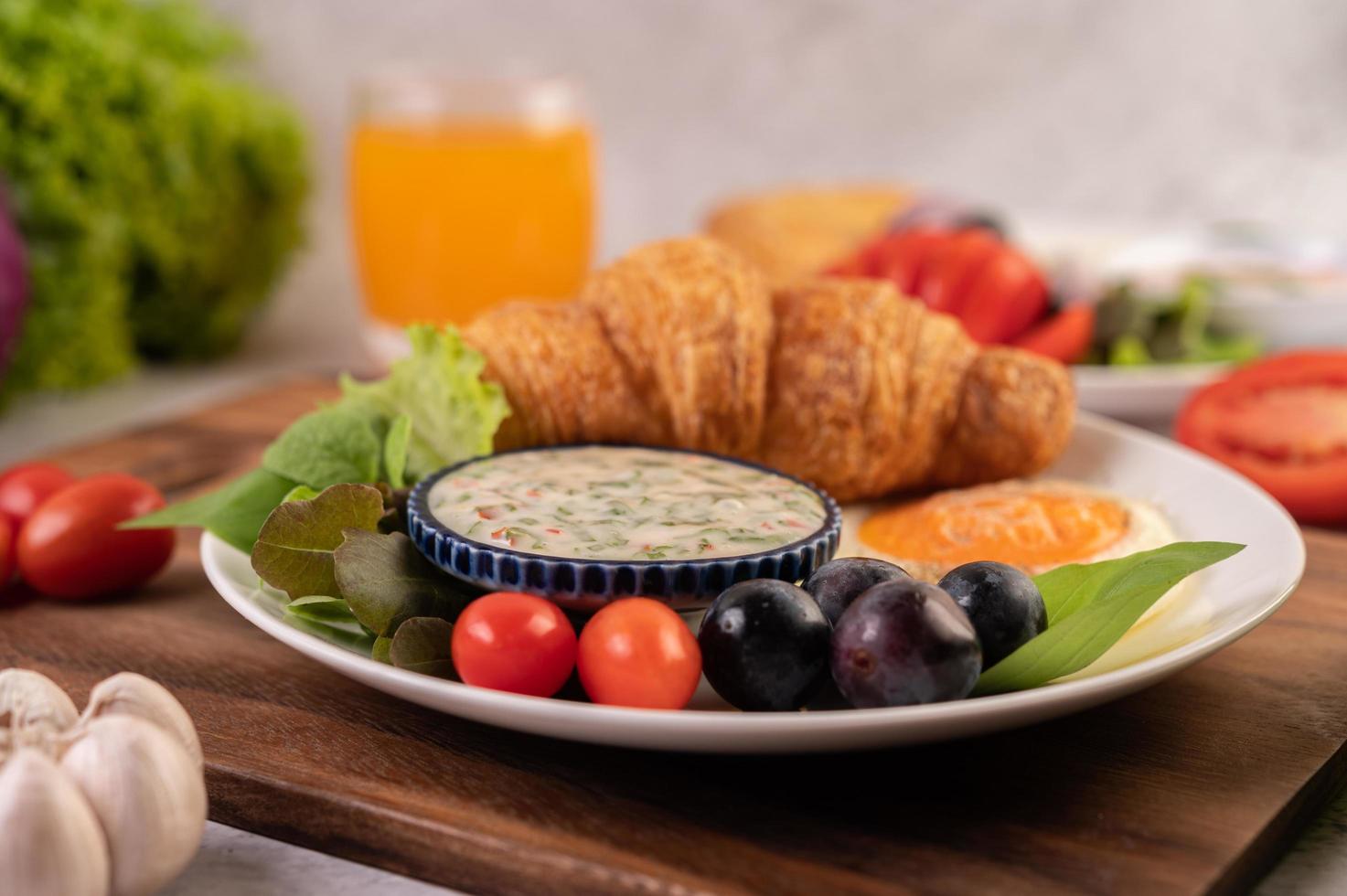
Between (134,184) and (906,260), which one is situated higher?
(134,184)

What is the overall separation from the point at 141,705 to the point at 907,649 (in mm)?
875

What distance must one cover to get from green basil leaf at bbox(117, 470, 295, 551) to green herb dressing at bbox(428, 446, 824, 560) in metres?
0.33

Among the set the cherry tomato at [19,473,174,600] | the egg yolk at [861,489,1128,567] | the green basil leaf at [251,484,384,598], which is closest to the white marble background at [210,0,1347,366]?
the cherry tomato at [19,473,174,600]

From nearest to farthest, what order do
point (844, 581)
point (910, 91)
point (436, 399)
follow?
point (844, 581)
point (436, 399)
point (910, 91)

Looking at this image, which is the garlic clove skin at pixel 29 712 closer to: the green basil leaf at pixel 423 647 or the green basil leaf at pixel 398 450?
the green basil leaf at pixel 423 647

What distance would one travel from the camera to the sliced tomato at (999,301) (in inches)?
171

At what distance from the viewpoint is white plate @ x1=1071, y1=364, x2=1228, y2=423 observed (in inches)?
Result: 145

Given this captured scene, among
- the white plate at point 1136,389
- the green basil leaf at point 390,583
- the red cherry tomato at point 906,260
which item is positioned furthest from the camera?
the red cherry tomato at point 906,260

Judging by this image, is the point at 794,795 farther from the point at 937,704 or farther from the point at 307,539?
the point at 307,539

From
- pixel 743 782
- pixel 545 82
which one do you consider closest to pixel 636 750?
pixel 743 782

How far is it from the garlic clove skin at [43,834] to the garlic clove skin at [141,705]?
0.50 feet

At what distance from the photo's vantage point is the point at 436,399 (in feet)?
8.79

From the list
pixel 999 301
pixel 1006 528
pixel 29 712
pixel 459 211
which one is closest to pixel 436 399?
pixel 1006 528

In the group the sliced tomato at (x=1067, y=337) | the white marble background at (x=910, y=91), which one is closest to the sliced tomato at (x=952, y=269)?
the sliced tomato at (x=1067, y=337)
